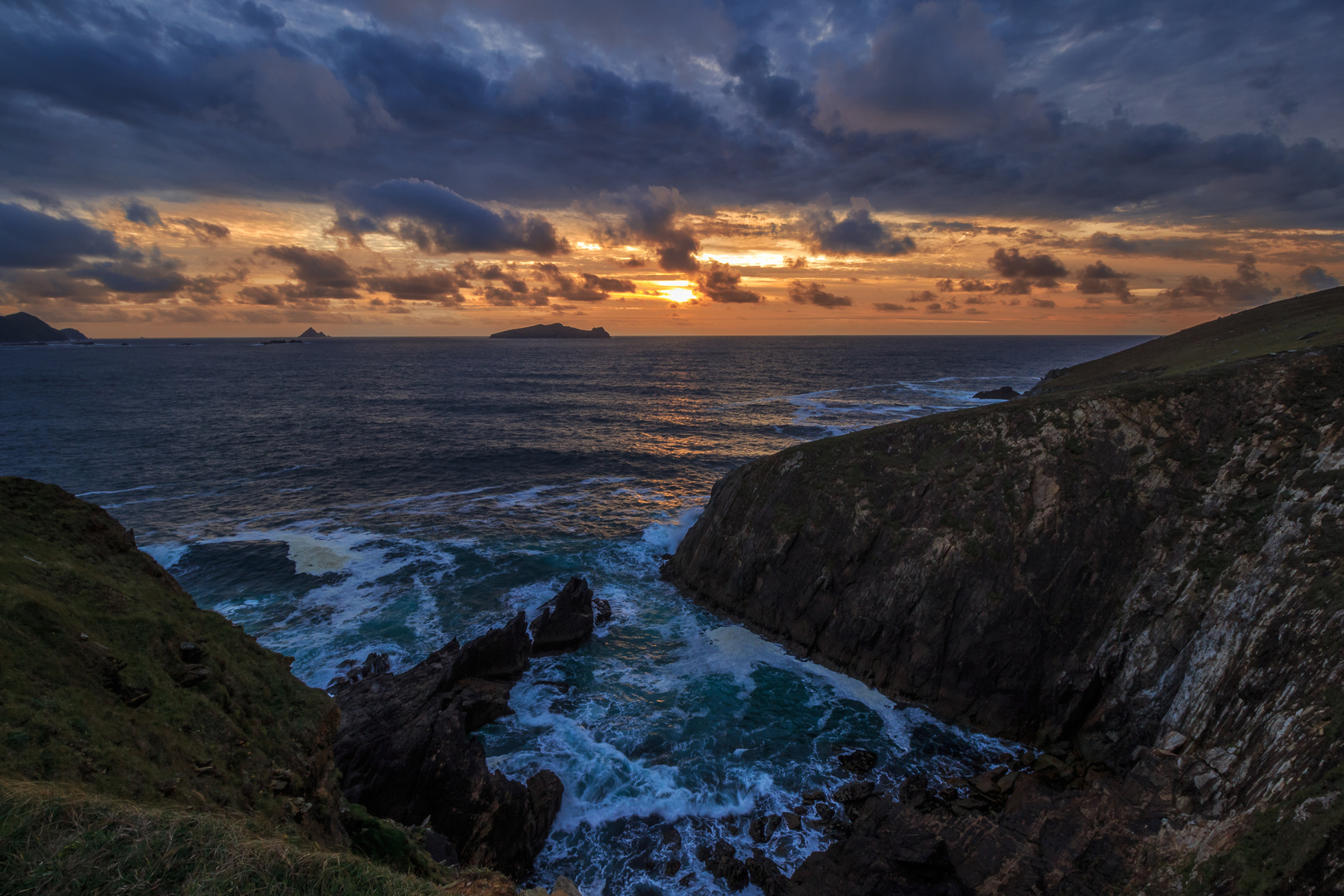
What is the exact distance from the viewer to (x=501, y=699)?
87.2 ft

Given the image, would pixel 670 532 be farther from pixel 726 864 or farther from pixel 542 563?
pixel 726 864

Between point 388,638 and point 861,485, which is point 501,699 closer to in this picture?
point 388,638

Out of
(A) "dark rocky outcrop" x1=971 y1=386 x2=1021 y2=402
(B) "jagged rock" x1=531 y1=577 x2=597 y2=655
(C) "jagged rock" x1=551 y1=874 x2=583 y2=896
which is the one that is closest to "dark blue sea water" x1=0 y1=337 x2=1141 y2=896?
(B) "jagged rock" x1=531 y1=577 x2=597 y2=655

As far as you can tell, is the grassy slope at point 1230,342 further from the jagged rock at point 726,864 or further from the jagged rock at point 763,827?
the jagged rock at point 726,864

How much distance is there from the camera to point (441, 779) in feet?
65.1

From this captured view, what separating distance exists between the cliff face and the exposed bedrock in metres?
17.2

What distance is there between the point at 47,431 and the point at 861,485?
369 ft

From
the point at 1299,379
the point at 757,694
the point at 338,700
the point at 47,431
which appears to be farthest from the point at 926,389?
the point at 47,431

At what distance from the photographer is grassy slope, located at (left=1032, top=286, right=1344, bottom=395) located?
5181 centimetres

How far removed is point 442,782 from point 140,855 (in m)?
12.9

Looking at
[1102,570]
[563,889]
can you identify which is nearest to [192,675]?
[563,889]

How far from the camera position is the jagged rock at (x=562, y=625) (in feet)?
104

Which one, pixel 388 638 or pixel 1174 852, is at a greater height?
pixel 1174 852

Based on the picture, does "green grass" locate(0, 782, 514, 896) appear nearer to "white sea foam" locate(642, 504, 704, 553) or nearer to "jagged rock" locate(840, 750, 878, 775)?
"jagged rock" locate(840, 750, 878, 775)
